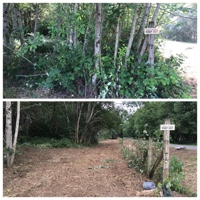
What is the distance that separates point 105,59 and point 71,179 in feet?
5.62

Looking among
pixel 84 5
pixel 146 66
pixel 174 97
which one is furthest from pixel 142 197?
pixel 84 5

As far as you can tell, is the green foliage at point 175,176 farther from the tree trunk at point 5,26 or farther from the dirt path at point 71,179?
the tree trunk at point 5,26

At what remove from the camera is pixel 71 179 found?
2.64 m

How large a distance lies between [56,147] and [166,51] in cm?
361

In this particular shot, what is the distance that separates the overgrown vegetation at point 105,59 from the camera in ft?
9.47

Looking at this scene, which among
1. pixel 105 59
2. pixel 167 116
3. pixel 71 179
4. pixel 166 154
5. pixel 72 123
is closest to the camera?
pixel 166 154

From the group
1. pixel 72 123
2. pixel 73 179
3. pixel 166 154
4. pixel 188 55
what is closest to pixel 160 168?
pixel 166 154

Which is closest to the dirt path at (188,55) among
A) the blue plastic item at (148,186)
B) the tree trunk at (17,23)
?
the blue plastic item at (148,186)

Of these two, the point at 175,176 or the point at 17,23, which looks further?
the point at 17,23

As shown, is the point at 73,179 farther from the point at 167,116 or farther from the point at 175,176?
the point at 167,116

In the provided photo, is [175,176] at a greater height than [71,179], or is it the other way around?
[175,176]

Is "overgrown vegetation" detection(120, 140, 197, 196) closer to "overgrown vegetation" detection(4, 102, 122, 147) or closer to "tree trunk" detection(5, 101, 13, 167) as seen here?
"tree trunk" detection(5, 101, 13, 167)

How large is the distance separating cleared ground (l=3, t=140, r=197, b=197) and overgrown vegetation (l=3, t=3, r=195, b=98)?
3.72 feet

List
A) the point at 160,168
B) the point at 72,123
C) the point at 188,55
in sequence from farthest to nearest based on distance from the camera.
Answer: the point at 72,123 < the point at 188,55 < the point at 160,168
